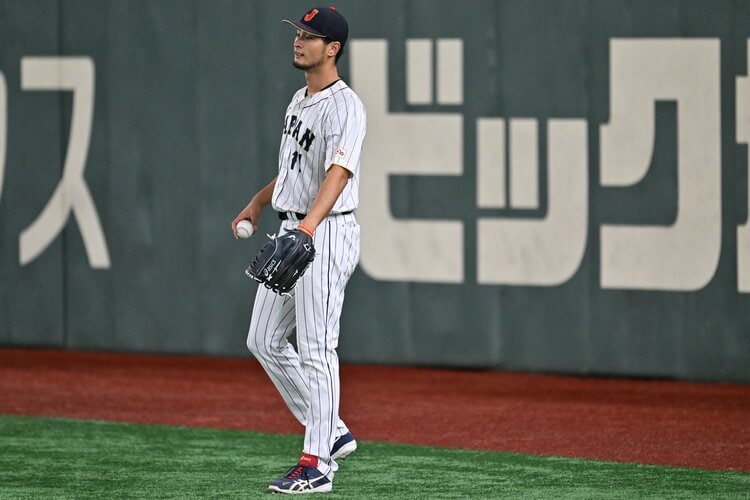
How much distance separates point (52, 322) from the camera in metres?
11.0

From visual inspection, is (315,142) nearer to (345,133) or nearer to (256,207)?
(345,133)

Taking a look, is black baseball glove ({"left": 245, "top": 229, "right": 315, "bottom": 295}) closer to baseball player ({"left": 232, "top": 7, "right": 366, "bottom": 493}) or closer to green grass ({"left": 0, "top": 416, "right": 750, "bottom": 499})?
baseball player ({"left": 232, "top": 7, "right": 366, "bottom": 493})

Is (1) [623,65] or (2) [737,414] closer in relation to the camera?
(2) [737,414]

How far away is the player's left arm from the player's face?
0.48 metres

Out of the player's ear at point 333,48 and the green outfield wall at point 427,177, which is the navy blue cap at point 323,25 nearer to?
the player's ear at point 333,48

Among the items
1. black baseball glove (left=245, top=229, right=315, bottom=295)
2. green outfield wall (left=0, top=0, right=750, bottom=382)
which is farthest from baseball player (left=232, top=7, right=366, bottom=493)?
green outfield wall (left=0, top=0, right=750, bottom=382)

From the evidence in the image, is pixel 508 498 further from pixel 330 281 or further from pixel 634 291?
pixel 634 291

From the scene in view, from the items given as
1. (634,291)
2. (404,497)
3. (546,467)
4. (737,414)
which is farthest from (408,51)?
(404,497)

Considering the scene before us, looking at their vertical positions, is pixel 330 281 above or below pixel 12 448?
above

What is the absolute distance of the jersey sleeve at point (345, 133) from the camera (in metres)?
5.82

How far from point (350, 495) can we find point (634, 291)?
4.04 meters

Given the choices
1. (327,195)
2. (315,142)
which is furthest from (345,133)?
(327,195)

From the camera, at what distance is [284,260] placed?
5.69 m

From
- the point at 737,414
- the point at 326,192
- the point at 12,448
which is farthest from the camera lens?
the point at 737,414
